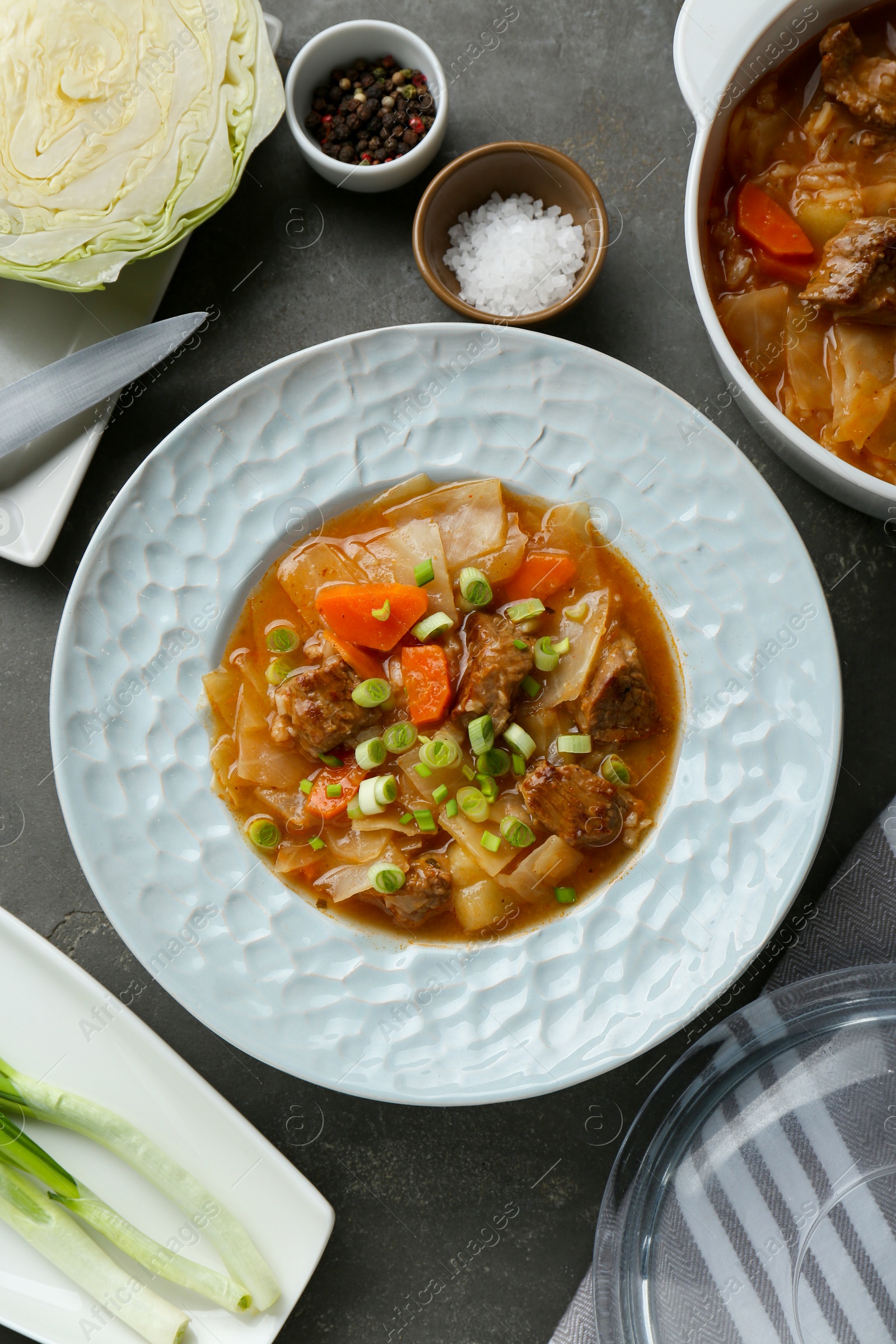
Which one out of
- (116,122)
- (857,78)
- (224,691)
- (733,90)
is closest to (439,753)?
(224,691)

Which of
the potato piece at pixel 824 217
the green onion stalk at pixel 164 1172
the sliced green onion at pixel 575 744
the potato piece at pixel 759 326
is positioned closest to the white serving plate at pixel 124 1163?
the green onion stalk at pixel 164 1172

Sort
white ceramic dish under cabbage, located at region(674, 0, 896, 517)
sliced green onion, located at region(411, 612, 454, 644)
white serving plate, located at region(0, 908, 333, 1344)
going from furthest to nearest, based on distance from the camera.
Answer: white serving plate, located at region(0, 908, 333, 1344)
sliced green onion, located at region(411, 612, 454, 644)
white ceramic dish under cabbage, located at region(674, 0, 896, 517)

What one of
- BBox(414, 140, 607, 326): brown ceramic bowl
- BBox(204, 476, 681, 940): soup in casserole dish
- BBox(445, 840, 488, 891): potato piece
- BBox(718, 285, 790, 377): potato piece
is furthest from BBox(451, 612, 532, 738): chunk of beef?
BBox(718, 285, 790, 377): potato piece

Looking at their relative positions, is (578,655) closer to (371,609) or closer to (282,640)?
(371,609)

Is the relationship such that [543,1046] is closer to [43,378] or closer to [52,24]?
[43,378]

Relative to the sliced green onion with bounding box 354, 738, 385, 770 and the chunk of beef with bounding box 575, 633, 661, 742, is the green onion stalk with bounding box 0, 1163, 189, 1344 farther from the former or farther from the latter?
the chunk of beef with bounding box 575, 633, 661, 742
